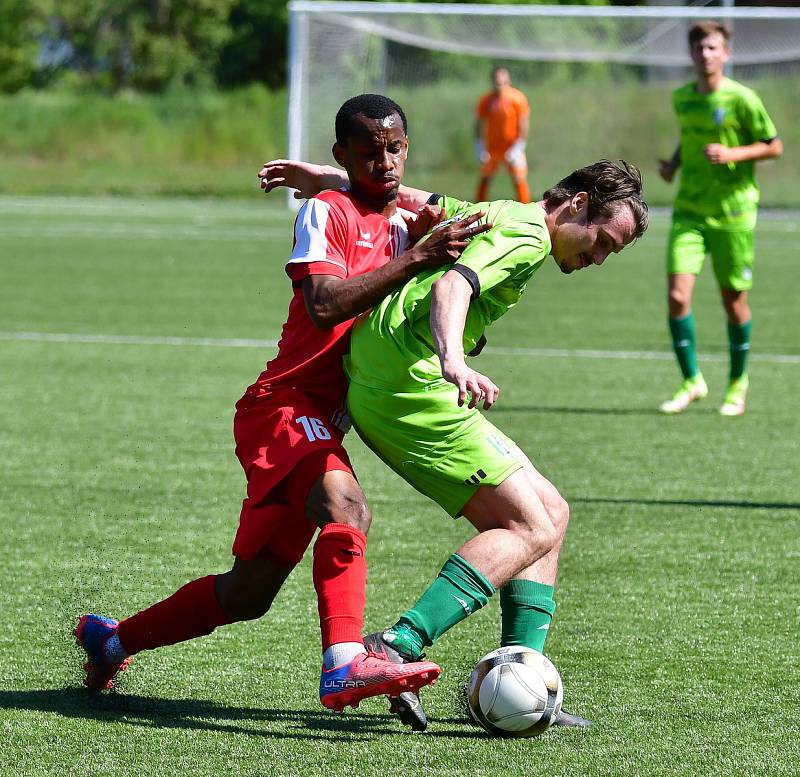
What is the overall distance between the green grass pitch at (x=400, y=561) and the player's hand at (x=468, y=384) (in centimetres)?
91

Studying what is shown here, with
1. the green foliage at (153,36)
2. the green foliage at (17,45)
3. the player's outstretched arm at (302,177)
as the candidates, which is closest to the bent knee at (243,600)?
the player's outstretched arm at (302,177)

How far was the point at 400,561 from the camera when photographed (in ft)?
18.9

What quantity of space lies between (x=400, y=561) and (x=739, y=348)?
14.2 feet

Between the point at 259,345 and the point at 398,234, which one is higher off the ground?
the point at 398,234

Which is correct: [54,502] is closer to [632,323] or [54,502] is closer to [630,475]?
[630,475]

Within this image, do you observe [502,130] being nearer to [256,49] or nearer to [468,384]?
[468,384]

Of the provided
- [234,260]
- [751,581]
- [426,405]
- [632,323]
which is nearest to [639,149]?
[234,260]

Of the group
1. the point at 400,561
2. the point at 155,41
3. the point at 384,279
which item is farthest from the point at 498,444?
the point at 155,41

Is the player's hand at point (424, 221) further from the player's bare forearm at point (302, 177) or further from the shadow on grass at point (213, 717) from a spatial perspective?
the shadow on grass at point (213, 717)

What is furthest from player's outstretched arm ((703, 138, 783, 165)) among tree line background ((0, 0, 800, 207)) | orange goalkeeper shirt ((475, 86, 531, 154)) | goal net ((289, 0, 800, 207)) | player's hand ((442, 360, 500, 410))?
tree line background ((0, 0, 800, 207))

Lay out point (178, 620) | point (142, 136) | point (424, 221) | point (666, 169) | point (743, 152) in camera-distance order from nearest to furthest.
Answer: point (424, 221)
point (178, 620)
point (743, 152)
point (666, 169)
point (142, 136)

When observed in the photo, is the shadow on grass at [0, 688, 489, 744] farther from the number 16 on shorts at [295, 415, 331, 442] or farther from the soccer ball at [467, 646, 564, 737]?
the number 16 on shorts at [295, 415, 331, 442]

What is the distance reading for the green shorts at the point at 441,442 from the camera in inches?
150

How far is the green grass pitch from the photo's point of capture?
3.81m
